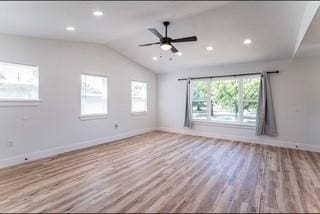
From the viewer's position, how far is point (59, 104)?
4.68 meters

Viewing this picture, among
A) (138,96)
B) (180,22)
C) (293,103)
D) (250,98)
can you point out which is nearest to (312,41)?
(293,103)

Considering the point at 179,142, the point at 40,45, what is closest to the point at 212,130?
the point at 179,142

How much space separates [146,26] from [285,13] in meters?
2.61

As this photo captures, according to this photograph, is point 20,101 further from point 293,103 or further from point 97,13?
point 293,103

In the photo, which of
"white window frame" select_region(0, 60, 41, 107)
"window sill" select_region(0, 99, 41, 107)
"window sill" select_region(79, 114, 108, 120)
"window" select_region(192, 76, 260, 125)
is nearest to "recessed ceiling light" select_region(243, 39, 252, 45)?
"window" select_region(192, 76, 260, 125)

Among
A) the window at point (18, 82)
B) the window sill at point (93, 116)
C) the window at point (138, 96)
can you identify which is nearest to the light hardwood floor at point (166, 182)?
the window sill at point (93, 116)

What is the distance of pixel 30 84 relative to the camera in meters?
4.23

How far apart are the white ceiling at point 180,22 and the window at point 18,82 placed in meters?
0.74

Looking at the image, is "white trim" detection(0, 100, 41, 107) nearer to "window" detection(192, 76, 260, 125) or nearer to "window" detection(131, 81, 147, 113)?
"window" detection(131, 81, 147, 113)

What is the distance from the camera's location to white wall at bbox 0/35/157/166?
Answer: 3906mm

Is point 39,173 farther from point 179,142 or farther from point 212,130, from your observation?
point 212,130

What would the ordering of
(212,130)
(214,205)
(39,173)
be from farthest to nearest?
(212,130) → (39,173) → (214,205)

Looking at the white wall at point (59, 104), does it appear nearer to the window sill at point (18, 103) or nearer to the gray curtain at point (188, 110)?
the window sill at point (18, 103)

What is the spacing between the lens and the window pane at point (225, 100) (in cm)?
630
